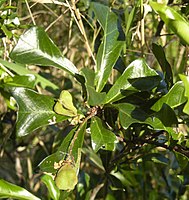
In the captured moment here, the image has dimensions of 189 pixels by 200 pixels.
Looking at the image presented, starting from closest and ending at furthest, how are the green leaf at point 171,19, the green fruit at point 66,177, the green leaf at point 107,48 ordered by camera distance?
the green leaf at point 171,19, the green fruit at point 66,177, the green leaf at point 107,48

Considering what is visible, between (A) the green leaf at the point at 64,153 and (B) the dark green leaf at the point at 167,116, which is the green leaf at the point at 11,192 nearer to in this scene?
(A) the green leaf at the point at 64,153

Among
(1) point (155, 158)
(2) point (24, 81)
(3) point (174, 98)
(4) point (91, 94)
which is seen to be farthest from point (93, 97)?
(1) point (155, 158)

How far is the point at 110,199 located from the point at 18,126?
15.8 inches

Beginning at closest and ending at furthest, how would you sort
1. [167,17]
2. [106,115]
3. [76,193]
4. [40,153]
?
[167,17], [106,115], [76,193], [40,153]

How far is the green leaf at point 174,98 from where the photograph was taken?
2.10 feet

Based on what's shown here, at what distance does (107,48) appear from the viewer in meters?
0.71

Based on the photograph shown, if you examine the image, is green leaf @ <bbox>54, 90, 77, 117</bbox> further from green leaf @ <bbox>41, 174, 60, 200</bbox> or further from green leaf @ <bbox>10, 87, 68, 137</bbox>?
green leaf @ <bbox>41, 174, 60, 200</bbox>

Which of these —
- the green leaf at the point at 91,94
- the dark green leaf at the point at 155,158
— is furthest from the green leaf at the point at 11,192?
the dark green leaf at the point at 155,158

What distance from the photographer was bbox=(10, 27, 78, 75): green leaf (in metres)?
0.68

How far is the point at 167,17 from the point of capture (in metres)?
0.44

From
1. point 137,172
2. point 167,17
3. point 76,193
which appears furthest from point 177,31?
point 137,172

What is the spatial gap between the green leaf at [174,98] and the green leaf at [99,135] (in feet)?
0.22

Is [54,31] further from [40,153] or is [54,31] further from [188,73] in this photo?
[188,73]

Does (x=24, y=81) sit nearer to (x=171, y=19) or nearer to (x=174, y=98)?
(x=174, y=98)
